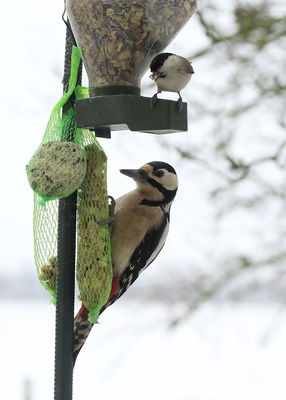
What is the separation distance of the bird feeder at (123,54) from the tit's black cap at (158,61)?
0.08m

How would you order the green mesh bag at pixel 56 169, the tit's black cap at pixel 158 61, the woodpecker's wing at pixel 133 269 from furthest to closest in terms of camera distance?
the woodpecker's wing at pixel 133 269 < the tit's black cap at pixel 158 61 < the green mesh bag at pixel 56 169

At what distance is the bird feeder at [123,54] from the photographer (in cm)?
177

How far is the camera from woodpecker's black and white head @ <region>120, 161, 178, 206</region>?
2.02 metres

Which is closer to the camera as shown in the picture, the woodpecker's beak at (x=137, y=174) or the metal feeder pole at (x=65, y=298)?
the metal feeder pole at (x=65, y=298)

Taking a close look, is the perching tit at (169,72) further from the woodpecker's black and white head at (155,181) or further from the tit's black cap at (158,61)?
the woodpecker's black and white head at (155,181)

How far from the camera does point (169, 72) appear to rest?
181 cm

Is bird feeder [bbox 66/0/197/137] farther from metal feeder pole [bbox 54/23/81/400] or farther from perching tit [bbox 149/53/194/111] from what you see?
metal feeder pole [bbox 54/23/81/400]

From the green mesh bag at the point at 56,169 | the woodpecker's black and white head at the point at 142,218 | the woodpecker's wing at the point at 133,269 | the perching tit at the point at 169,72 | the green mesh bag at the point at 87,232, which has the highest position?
the perching tit at the point at 169,72

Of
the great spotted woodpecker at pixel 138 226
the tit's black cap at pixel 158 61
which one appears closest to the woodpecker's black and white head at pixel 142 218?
the great spotted woodpecker at pixel 138 226

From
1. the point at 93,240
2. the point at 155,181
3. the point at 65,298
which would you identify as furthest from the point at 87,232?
the point at 155,181

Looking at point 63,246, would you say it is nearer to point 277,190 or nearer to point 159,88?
point 159,88

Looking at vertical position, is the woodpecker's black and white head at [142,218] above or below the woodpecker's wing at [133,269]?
above

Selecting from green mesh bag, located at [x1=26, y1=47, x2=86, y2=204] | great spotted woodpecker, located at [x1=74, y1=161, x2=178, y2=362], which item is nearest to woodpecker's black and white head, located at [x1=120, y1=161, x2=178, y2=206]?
great spotted woodpecker, located at [x1=74, y1=161, x2=178, y2=362]

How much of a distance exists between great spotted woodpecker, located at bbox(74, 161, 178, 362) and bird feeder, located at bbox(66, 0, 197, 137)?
22 centimetres
